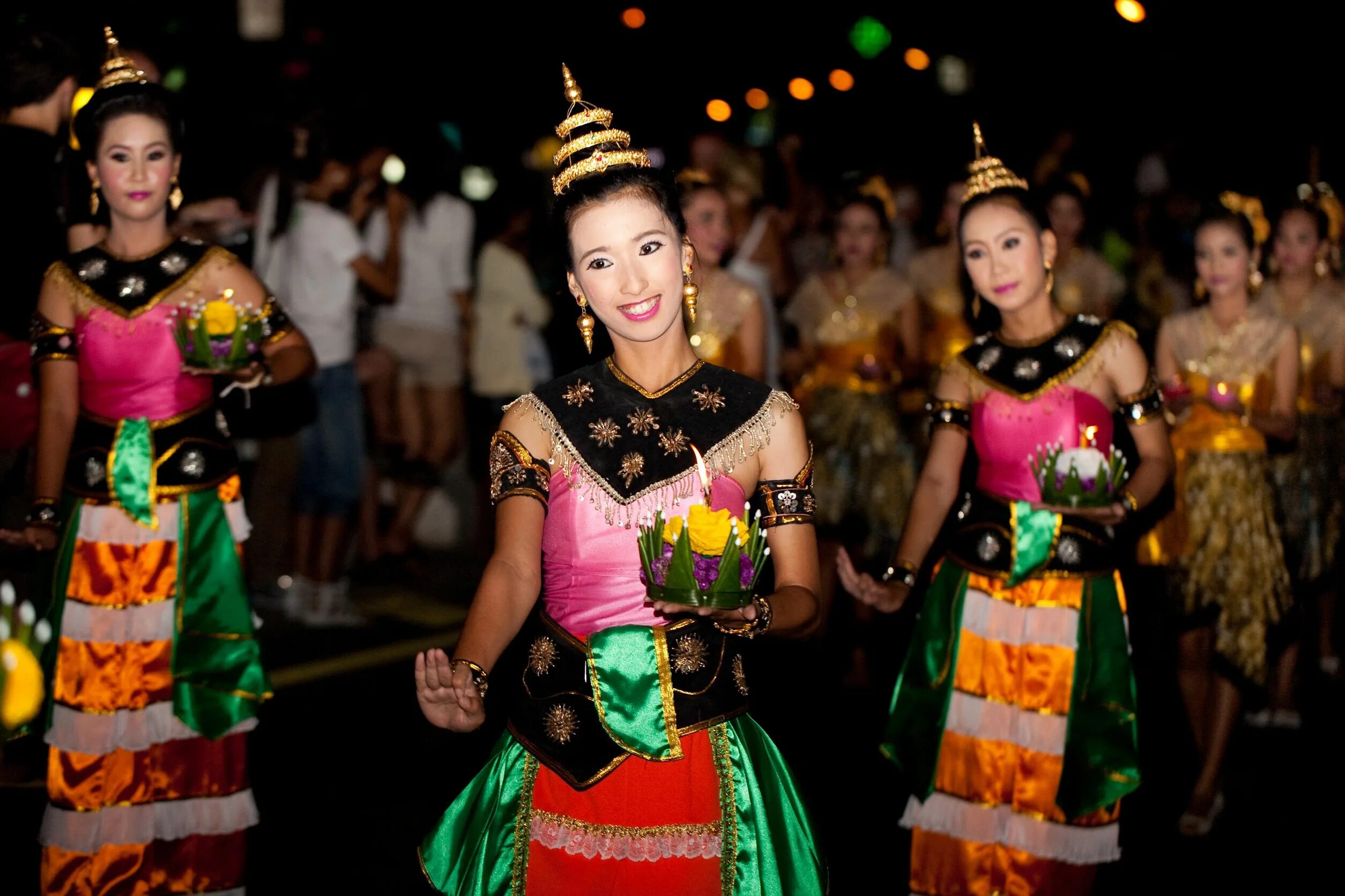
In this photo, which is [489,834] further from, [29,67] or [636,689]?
[29,67]

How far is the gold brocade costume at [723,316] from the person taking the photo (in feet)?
23.8

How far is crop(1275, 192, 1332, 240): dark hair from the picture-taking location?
297 inches

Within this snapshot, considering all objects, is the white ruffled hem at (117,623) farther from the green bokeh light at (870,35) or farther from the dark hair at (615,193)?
the green bokeh light at (870,35)

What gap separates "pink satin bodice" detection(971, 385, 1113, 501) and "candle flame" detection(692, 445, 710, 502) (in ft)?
5.63

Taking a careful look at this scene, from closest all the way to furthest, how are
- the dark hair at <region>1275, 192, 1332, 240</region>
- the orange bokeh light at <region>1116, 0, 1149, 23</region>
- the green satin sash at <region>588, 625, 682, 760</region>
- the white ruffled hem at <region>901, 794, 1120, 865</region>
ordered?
the green satin sash at <region>588, 625, 682, 760</region>, the white ruffled hem at <region>901, 794, 1120, 865</region>, the orange bokeh light at <region>1116, 0, 1149, 23</region>, the dark hair at <region>1275, 192, 1332, 240</region>

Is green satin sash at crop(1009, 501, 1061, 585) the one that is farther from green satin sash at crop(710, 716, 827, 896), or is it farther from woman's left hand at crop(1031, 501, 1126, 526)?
green satin sash at crop(710, 716, 827, 896)

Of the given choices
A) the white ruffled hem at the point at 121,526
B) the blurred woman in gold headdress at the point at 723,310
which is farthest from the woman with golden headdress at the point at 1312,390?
the white ruffled hem at the point at 121,526

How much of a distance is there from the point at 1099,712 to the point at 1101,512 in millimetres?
776

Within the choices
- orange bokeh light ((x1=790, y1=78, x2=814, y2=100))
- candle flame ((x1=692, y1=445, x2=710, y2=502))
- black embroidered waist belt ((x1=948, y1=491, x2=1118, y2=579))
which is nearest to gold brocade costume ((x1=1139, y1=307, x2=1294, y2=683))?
black embroidered waist belt ((x1=948, y1=491, x2=1118, y2=579))

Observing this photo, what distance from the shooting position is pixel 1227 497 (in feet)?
20.0

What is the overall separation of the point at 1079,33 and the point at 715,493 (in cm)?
1524

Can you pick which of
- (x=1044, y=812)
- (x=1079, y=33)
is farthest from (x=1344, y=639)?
(x=1079, y=33)

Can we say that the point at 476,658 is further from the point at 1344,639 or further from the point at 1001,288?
the point at 1344,639

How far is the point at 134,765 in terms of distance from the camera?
452cm
